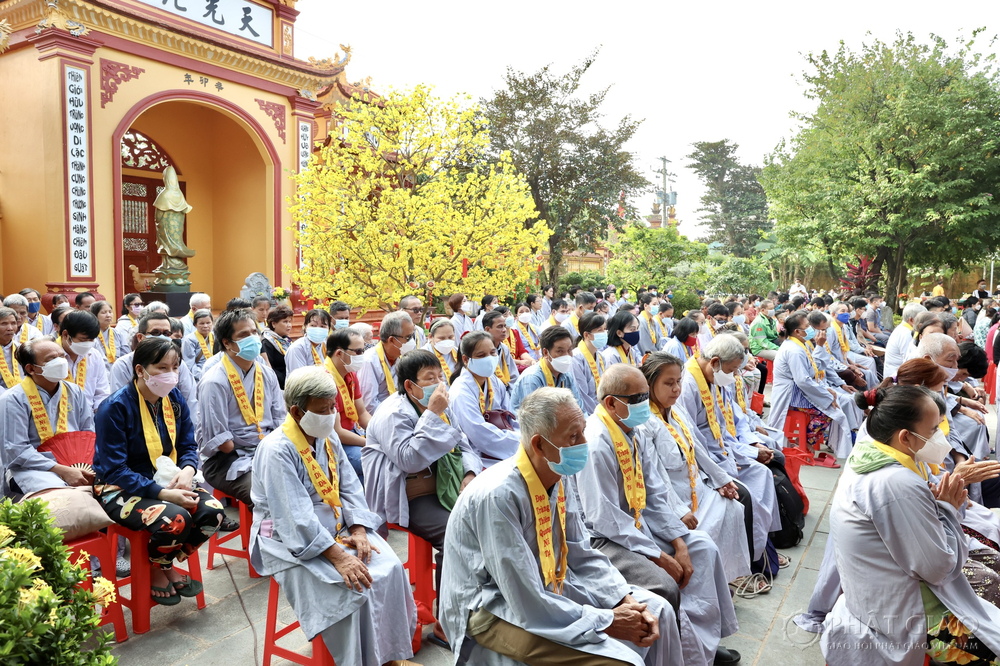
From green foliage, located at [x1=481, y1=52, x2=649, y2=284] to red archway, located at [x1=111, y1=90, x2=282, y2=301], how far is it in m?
9.66

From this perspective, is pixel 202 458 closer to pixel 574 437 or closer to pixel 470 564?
pixel 470 564

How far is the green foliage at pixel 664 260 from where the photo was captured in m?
21.0

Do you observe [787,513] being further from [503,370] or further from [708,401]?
[503,370]

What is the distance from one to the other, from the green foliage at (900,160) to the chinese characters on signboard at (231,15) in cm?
1627

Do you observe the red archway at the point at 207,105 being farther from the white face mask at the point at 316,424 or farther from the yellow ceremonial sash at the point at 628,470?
the yellow ceremonial sash at the point at 628,470

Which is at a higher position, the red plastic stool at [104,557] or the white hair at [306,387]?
the white hair at [306,387]

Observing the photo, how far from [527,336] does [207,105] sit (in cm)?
896

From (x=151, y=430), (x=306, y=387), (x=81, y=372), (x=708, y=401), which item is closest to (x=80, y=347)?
(x=81, y=372)

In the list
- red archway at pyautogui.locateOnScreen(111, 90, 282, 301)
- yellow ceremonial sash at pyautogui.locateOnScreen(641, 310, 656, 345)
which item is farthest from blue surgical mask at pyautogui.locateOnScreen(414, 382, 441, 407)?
red archway at pyautogui.locateOnScreen(111, 90, 282, 301)

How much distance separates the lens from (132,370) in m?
4.72

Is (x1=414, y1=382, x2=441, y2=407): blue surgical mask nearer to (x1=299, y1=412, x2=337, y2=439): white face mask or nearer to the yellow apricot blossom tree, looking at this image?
(x1=299, y1=412, x2=337, y2=439): white face mask

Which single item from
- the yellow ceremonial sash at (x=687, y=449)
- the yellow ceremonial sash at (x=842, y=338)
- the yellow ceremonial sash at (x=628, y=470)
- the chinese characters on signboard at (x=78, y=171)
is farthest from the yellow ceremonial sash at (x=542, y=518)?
the chinese characters on signboard at (x=78, y=171)

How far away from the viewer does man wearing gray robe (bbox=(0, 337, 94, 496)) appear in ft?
12.5

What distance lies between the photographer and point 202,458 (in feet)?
14.2
